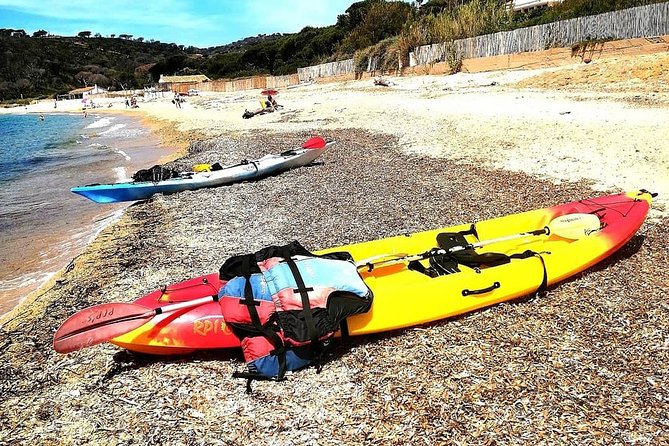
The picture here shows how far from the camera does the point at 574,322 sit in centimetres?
409

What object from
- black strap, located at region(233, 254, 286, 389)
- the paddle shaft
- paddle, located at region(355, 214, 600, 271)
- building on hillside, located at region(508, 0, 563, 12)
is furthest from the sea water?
building on hillside, located at region(508, 0, 563, 12)

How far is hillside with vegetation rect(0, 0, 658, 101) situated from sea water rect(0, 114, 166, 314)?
56.5ft

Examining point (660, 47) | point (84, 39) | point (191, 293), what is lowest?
point (191, 293)

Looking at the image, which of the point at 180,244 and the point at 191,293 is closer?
the point at 191,293

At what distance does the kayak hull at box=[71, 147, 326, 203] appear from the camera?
925cm

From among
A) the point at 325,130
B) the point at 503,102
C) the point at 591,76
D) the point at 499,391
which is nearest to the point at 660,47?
the point at 591,76

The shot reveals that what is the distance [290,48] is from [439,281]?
68489mm

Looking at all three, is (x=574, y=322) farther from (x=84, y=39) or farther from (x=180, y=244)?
(x=84, y=39)

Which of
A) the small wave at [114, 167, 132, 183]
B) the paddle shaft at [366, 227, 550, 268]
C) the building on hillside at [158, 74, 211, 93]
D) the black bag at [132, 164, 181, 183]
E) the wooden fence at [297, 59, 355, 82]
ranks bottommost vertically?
the paddle shaft at [366, 227, 550, 268]

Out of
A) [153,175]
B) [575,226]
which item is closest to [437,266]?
[575,226]

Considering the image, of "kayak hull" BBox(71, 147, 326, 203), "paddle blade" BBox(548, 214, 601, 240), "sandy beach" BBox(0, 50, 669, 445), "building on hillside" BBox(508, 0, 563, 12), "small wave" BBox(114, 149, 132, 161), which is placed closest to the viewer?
"sandy beach" BBox(0, 50, 669, 445)

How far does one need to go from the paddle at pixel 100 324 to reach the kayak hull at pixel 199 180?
609 cm

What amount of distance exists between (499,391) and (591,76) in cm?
1587

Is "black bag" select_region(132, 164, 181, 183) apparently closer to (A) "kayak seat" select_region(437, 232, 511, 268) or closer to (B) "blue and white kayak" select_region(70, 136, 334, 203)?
(B) "blue and white kayak" select_region(70, 136, 334, 203)
